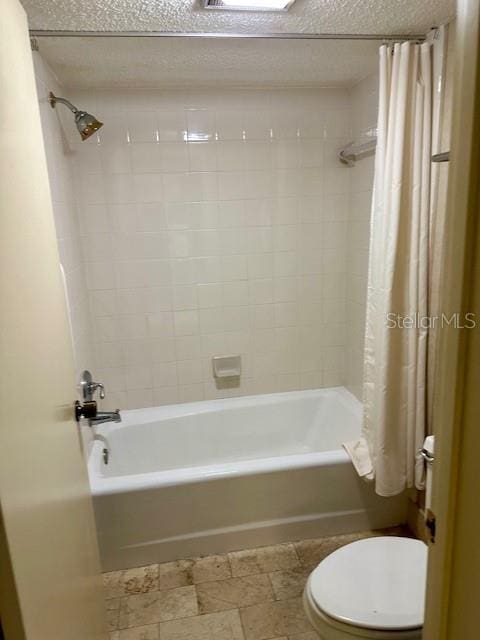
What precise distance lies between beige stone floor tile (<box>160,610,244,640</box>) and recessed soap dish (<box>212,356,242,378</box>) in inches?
50.4

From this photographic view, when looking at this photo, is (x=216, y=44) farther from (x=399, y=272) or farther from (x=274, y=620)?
(x=274, y=620)

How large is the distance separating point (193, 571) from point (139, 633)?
34 centimetres

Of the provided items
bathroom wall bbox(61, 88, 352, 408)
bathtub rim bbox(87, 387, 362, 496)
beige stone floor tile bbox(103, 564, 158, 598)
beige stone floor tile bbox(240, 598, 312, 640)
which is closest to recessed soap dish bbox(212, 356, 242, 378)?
bathroom wall bbox(61, 88, 352, 408)

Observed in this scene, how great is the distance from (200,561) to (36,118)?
189 cm

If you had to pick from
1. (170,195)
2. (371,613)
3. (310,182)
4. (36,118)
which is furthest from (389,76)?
(371,613)

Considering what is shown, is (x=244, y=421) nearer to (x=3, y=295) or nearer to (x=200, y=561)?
(x=200, y=561)

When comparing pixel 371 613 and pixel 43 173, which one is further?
pixel 371 613

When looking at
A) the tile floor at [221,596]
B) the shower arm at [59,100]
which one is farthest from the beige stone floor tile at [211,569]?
the shower arm at [59,100]

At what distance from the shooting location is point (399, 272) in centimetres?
182

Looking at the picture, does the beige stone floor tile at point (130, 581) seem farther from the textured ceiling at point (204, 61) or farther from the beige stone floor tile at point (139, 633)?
the textured ceiling at point (204, 61)

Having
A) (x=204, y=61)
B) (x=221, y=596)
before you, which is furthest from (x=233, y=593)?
(x=204, y=61)

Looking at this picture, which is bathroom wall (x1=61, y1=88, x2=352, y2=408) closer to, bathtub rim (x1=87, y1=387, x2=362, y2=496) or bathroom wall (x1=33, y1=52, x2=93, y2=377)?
bathroom wall (x1=33, y1=52, x2=93, y2=377)

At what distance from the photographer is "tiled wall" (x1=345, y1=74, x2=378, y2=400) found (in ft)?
7.59

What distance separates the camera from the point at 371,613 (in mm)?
1200
